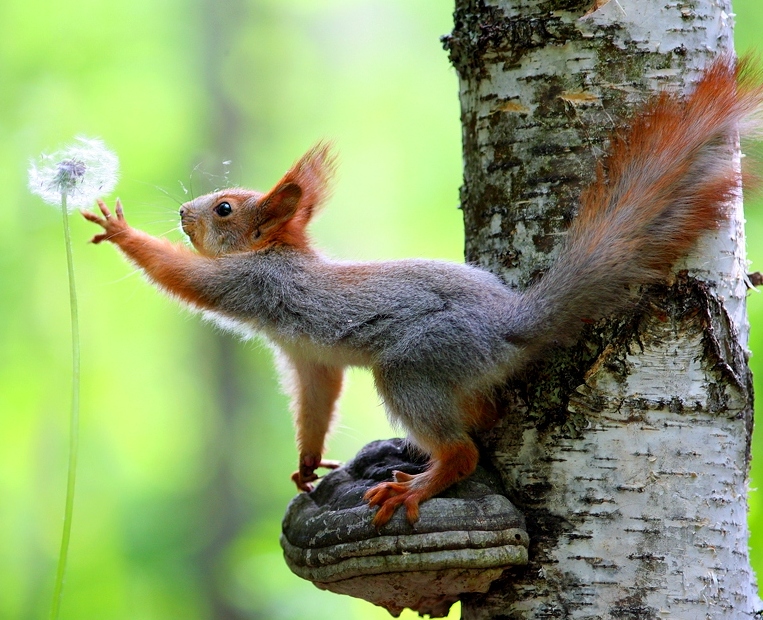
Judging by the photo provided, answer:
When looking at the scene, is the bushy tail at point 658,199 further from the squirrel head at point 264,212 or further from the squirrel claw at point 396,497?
the squirrel head at point 264,212

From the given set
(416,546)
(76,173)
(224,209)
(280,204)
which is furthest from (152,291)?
(416,546)

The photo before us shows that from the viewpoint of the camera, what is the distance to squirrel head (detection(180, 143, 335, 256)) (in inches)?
Answer: 98.1

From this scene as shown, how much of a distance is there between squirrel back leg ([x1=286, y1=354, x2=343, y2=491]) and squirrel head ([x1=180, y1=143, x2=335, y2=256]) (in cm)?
37

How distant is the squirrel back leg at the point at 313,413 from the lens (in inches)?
99.9

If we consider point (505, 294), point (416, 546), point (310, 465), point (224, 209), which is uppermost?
point (224, 209)

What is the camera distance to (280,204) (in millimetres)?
2504

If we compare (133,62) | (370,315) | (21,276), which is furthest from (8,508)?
(370,315)

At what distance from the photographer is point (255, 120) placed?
323 inches

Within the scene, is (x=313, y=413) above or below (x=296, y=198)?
below

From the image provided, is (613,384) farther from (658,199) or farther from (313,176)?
(313,176)

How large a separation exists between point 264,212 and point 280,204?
0.21ft

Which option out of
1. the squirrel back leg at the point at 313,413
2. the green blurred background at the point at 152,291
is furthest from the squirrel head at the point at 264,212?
the green blurred background at the point at 152,291

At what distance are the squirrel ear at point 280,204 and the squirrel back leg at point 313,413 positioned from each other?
41 centimetres

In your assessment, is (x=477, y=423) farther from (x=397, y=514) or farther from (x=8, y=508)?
(x=8, y=508)
